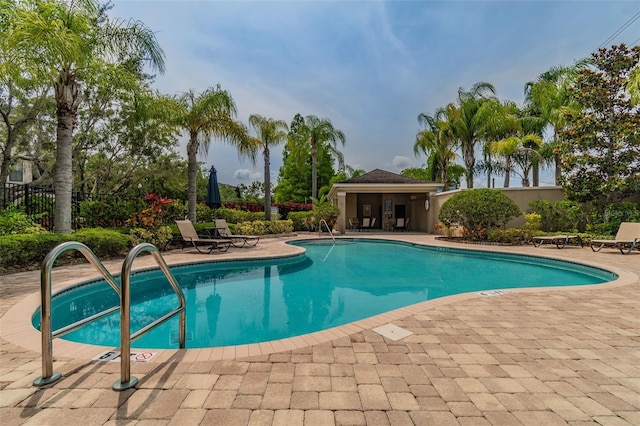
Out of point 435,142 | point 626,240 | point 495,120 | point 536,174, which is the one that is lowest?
point 626,240

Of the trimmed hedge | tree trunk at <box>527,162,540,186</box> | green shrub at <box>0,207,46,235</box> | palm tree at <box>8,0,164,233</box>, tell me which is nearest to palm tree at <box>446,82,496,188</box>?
tree trunk at <box>527,162,540,186</box>

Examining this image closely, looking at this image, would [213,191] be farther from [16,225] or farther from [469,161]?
[469,161]

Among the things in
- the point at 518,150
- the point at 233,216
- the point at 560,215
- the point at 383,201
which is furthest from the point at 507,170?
the point at 233,216

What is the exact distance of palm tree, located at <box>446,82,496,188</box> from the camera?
20844mm

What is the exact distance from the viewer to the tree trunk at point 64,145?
8.51m

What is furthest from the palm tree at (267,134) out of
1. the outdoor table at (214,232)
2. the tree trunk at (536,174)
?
the tree trunk at (536,174)

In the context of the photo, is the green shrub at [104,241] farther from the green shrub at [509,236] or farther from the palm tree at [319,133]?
the palm tree at [319,133]

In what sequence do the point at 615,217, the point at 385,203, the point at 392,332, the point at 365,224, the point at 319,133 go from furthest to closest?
the point at 385,203
the point at 319,133
the point at 365,224
the point at 615,217
the point at 392,332

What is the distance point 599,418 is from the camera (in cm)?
213

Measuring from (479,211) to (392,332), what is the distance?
1214 cm

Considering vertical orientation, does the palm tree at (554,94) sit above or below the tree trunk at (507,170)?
above

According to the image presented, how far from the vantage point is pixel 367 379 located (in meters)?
2.63

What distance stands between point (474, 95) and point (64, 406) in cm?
2492

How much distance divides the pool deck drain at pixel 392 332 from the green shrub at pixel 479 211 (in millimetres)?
11935
